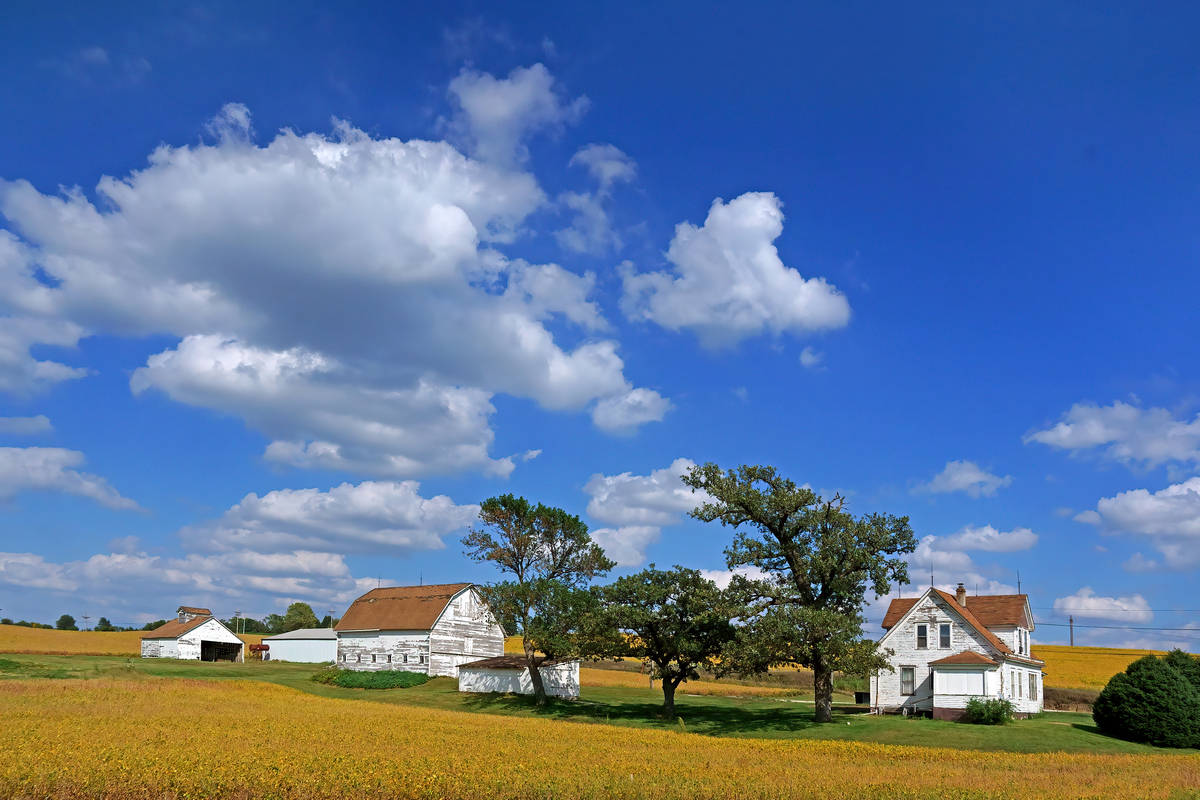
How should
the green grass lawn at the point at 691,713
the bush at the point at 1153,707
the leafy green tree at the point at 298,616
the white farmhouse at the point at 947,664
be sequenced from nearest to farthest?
the green grass lawn at the point at 691,713 < the bush at the point at 1153,707 < the white farmhouse at the point at 947,664 < the leafy green tree at the point at 298,616

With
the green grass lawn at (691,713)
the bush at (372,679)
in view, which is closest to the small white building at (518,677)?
the green grass lawn at (691,713)

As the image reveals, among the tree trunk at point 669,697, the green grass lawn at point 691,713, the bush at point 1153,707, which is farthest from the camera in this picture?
the tree trunk at point 669,697

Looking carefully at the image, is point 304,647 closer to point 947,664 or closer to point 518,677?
point 518,677

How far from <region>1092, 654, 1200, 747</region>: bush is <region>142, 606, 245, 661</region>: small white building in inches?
3074

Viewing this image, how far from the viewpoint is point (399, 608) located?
70.8m

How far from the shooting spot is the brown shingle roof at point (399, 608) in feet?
224

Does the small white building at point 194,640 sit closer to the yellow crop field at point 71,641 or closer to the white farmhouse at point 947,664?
the yellow crop field at point 71,641

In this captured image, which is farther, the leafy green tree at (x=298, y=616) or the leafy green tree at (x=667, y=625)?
the leafy green tree at (x=298, y=616)

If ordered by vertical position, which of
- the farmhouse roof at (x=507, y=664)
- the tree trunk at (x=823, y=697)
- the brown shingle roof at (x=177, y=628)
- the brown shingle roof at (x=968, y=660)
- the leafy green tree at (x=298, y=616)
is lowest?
the leafy green tree at (x=298, y=616)

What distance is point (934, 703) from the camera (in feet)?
154

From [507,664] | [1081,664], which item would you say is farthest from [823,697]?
[1081,664]

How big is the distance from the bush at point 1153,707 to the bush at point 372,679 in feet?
149

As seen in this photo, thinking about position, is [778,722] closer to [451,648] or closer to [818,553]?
[818,553]

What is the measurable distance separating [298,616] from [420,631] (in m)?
101
